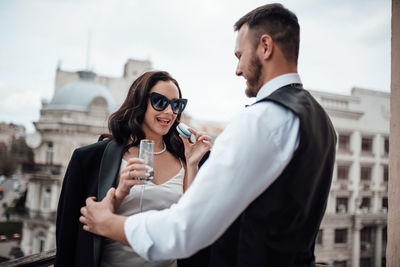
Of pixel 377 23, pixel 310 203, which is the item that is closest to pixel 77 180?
pixel 310 203

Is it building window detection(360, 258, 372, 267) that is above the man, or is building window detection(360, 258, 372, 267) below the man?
below

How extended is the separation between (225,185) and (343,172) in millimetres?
17981

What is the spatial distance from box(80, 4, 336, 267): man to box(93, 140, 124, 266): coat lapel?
0.45 meters

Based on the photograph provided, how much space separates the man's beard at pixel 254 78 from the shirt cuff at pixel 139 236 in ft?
1.85

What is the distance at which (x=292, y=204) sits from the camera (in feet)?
3.01

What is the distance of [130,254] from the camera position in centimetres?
159

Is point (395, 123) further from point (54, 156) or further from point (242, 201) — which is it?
point (54, 156)

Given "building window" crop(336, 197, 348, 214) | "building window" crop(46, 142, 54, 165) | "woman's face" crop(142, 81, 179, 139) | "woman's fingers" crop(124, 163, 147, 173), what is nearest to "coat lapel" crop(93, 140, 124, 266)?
"woman's face" crop(142, 81, 179, 139)

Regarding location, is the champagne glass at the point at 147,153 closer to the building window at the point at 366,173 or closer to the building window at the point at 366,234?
the building window at the point at 366,173

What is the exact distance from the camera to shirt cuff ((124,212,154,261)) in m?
0.88

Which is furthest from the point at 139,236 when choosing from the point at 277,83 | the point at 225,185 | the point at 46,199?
the point at 46,199

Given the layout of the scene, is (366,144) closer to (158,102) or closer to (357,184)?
(357,184)

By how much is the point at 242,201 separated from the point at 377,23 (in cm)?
1811

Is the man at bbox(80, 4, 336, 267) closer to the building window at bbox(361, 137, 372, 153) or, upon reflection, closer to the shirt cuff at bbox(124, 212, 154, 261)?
the shirt cuff at bbox(124, 212, 154, 261)
